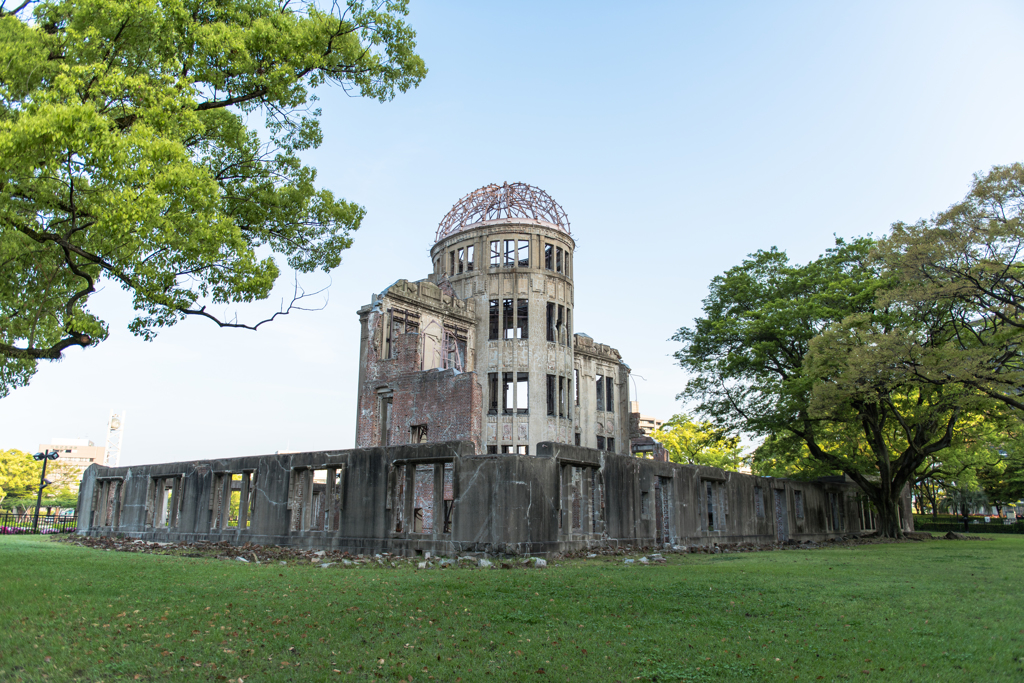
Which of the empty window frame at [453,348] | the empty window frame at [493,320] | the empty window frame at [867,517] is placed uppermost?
the empty window frame at [493,320]

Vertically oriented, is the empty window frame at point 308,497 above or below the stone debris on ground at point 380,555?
above

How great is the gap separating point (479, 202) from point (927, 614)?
1173 inches

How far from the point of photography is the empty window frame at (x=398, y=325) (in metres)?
28.6

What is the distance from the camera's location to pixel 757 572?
11.7m

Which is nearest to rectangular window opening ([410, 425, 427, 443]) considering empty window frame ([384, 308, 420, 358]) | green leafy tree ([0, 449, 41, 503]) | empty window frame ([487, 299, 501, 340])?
empty window frame ([384, 308, 420, 358])

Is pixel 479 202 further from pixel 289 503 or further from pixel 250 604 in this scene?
pixel 250 604

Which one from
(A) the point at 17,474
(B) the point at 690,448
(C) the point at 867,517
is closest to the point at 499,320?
(C) the point at 867,517

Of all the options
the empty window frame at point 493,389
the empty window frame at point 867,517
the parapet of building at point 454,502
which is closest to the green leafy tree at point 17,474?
the parapet of building at point 454,502

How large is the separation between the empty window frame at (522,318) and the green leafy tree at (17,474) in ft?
158

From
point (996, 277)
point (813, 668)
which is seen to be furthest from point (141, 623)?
point (996, 277)

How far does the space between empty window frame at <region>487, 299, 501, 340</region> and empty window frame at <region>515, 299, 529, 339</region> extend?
990mm

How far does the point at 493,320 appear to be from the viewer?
1350 inches

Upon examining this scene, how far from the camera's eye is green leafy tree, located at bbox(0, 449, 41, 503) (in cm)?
5747

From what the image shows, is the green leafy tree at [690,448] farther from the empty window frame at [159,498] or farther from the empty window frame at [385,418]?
the empty window frame at [159,498]
